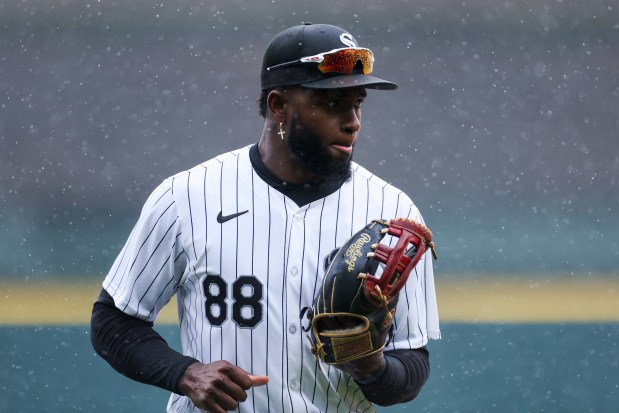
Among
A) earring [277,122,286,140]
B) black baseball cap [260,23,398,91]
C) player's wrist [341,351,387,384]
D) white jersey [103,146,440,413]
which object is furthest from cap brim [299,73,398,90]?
player's wrist [341,351,387,384]

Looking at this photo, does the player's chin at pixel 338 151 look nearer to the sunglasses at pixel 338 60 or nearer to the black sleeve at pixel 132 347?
the sunglasses at pixel 338 60

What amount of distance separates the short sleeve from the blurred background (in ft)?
7.51

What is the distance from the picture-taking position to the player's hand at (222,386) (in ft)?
7.31

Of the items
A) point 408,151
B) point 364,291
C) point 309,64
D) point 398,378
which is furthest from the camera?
point 408,151

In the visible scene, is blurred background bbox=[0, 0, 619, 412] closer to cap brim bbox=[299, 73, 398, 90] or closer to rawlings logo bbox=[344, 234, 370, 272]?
cap brim bbox=[299, 73, 398, 90]

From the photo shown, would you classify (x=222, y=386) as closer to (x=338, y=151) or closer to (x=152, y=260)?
(x=152, y=260)

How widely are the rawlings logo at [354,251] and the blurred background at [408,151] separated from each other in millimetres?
2489

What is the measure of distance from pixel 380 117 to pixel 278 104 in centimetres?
232

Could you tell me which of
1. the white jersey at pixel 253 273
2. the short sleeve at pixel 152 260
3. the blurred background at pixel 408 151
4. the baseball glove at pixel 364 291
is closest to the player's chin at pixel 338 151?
the white jersey at pixel 253 273

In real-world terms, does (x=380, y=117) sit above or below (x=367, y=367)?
above

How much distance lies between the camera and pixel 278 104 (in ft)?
8.37

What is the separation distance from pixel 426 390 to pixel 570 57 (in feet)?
5.53

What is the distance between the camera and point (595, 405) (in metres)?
4.64

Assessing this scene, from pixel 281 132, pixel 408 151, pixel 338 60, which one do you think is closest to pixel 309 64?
pixel 338 60
